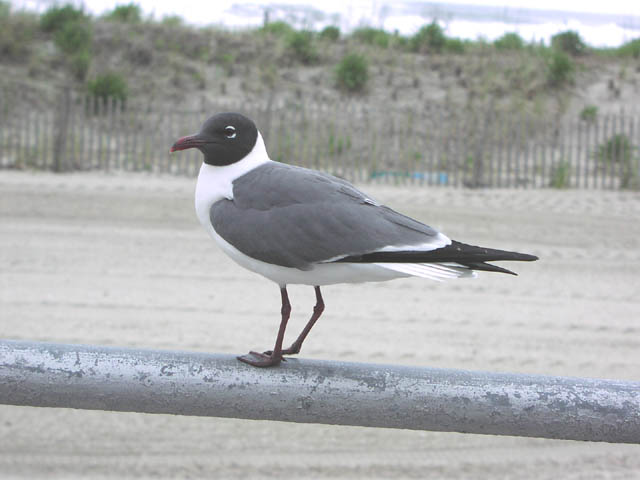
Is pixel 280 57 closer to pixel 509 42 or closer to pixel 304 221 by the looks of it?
pixel 509 42

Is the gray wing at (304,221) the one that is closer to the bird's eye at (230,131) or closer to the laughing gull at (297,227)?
the laughing gull at (297,227)

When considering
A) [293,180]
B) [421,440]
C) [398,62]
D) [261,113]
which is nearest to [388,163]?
[261,113]

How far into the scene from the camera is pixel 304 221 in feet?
6.83

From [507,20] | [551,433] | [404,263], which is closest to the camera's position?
[551,433]

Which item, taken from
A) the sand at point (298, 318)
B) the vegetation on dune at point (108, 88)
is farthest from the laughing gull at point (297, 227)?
the vegetation on dune at point (108, 88)

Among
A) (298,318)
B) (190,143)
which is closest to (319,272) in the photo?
(190,143)

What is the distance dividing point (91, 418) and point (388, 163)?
40.4 feet

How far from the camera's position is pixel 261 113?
1711 centimetres

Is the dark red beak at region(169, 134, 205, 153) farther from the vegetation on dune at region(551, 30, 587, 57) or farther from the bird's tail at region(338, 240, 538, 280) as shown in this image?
the vegetation on dune at region(551, 30, 587, 57)

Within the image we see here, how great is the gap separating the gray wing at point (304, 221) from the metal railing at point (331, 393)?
0.99 feet

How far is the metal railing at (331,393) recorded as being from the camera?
5.88 ft

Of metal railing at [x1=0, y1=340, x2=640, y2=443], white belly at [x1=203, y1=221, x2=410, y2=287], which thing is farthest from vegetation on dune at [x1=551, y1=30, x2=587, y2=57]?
metal railing at [x1=0, y1=340, x2=640, y2=443]

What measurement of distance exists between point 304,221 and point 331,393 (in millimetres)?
447

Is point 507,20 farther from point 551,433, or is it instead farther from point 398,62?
point 551,433
